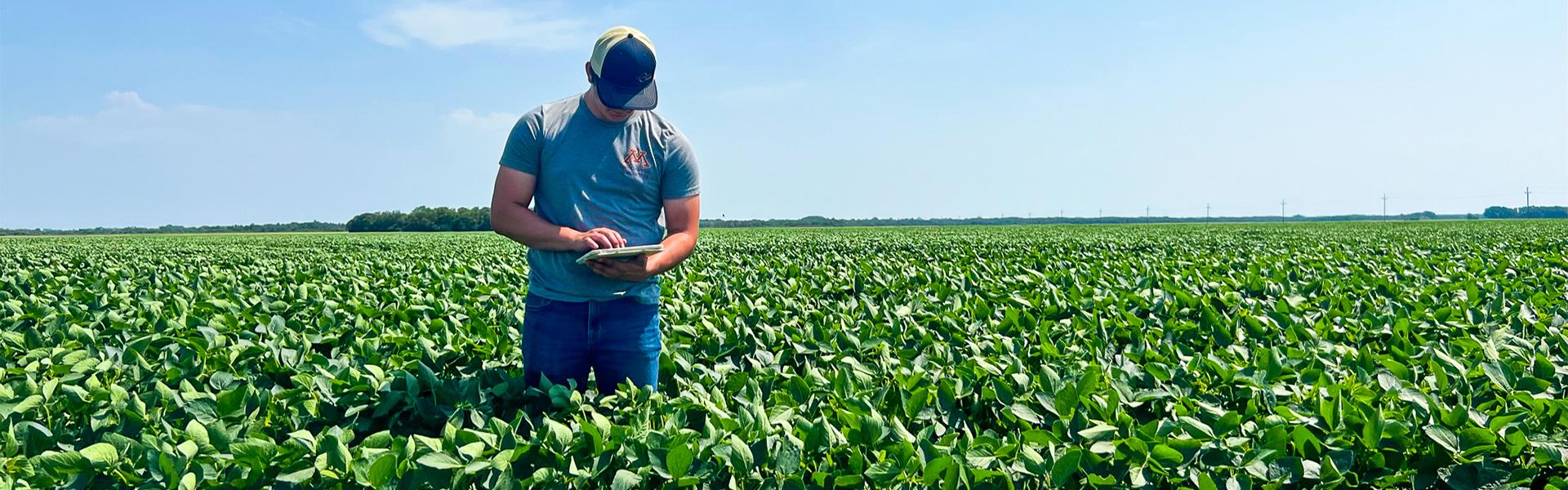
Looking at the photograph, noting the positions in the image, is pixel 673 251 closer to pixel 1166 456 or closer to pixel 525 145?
pixel 525 145

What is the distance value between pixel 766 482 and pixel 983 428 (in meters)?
1.56

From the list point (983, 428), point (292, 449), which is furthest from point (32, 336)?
point (983, 428)

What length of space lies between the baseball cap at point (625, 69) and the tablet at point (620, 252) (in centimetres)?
50

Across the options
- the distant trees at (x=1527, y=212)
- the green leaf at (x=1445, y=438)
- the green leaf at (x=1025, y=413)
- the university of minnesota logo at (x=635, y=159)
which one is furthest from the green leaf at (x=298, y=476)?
the distant trees at (x=1527, y=212)

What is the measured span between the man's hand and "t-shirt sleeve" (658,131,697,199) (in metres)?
0.37

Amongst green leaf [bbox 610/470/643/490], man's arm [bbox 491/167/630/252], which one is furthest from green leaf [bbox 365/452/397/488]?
man's arm [bbox 491/167/630/252]

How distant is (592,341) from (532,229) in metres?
0.56

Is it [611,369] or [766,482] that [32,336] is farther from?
[766,482]

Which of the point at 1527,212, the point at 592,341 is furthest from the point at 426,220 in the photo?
the point at 1527,212

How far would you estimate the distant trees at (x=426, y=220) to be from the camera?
264 feet

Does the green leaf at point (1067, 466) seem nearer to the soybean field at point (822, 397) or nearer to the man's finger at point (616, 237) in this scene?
the soybean field at point (822, 397)

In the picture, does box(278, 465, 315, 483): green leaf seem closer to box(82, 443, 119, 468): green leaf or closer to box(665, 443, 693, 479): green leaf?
box(82, 443, 119, 468): green leaf

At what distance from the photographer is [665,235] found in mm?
3305

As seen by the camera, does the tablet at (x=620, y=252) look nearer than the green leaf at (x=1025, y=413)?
Yes
